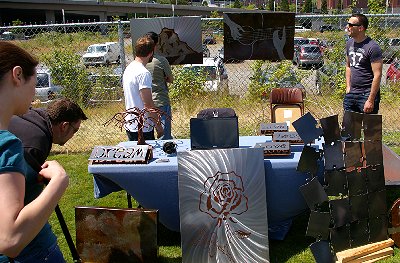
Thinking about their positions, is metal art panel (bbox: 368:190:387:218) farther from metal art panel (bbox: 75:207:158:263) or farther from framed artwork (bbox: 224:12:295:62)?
framed artwork (bbox: 224:12:295:62)

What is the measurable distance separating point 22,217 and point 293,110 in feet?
15.1

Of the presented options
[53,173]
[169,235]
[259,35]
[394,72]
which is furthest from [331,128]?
[394,72]

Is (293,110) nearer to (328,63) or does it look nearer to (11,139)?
(328,63)

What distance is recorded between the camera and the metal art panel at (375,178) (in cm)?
357

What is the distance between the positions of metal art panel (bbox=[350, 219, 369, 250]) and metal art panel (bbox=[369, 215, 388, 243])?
44mm

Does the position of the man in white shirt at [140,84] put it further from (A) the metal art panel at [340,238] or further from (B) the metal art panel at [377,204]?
(B) the metal art panel at [377,204]

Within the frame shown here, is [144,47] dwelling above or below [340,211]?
above

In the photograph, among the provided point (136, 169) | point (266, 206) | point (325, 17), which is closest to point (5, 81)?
point (136, 169)

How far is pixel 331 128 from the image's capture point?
348 cm

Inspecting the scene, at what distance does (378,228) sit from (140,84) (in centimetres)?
228

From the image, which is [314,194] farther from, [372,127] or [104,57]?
[104,57]

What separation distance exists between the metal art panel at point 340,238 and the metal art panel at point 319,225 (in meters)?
0.07

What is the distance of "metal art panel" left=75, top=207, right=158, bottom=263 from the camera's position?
3580mm

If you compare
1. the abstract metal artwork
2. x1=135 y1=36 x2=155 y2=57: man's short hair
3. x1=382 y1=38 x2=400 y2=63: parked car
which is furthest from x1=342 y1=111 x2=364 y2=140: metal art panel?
x1=382 y1=38 x2=400 y2=63: parked car
